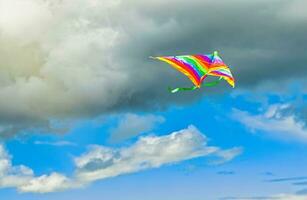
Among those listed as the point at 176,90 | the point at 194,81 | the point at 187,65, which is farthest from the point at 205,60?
the point at 176,90

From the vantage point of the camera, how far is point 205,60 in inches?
3381

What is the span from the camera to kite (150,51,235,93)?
8000 centimetres

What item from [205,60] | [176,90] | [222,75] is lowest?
[176,90]

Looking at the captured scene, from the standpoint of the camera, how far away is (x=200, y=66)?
276ft

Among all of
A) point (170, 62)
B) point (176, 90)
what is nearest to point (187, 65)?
point (170, 62)

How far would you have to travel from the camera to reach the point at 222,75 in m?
79.6

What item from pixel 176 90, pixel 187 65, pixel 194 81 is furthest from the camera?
pixel 187 65

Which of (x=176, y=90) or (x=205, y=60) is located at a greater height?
(x=205, y=60)

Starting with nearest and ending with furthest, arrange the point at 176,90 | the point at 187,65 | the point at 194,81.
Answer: the point at 176,90, the point at 194,81, the point at 187,65

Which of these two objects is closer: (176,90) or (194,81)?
(176,90)

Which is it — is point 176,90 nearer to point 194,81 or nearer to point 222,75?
point 194,81

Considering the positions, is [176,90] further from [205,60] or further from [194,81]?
[205,60]

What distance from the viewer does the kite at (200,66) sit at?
262 feet

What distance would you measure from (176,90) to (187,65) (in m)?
14.2
